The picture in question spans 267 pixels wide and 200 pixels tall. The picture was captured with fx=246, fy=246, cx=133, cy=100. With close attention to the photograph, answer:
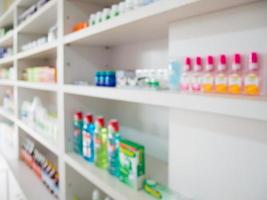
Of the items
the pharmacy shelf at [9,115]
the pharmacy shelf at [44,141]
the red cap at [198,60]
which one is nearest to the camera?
the red cap at [198,60]

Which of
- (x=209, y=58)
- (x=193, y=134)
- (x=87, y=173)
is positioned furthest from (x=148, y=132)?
(x=209, y=58)

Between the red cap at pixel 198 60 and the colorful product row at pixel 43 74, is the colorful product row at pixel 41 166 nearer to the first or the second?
the colorful product row at pixel 43 74

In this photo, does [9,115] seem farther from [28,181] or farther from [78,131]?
[78,131]

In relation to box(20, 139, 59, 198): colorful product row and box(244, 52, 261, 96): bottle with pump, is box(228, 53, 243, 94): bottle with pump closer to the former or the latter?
box(244, 52, 261, 96): bottle with pump

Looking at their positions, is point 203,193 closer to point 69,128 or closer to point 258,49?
point 258,49

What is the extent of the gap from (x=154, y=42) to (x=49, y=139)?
91cm

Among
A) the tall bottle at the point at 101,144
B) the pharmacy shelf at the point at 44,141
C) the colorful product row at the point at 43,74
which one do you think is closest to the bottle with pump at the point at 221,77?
the tall bottle at the point at 101,144

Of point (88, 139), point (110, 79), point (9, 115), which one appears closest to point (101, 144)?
point (88, 139)

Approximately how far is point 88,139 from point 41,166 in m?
0.98

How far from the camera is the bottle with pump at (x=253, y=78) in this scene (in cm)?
57

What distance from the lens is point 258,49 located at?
2.00 feet

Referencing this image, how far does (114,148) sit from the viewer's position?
1.01 m

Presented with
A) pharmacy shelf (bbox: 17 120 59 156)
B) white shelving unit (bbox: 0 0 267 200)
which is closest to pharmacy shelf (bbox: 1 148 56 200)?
white shelving unit (bbox: 0 0 267 200)

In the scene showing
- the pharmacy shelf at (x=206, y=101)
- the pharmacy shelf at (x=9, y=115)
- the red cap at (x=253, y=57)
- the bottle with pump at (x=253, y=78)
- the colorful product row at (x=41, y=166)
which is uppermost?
the red cap at (x=253, y=57)
